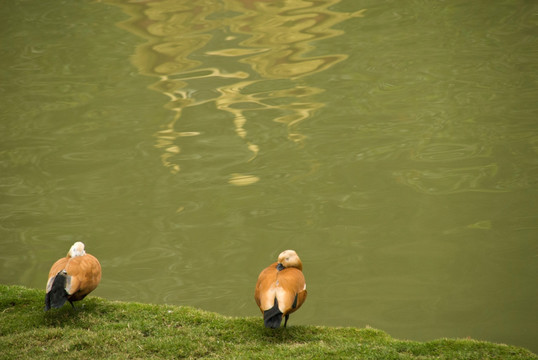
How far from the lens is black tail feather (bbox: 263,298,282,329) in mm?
3311

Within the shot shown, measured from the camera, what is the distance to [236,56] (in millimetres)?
12203

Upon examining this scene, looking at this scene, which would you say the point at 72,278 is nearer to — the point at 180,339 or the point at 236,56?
the point at 180,339

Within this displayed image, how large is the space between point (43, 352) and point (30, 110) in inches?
333

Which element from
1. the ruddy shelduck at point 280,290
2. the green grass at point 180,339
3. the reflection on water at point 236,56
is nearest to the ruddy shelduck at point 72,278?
the green grass at point 180,339

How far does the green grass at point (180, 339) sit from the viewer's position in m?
3.31

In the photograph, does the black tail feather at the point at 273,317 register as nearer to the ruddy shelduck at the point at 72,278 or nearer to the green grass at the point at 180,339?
the green grass at the point at 180,339

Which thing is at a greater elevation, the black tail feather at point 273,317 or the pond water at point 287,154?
the black tail feather at point 273,317

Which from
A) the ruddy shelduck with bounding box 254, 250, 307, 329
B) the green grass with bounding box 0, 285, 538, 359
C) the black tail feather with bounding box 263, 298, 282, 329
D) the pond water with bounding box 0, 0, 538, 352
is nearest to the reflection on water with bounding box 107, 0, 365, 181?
the pond water with bounding box 0, 0, 538, 352

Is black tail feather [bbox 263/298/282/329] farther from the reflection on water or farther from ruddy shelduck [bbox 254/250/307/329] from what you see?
the reflection on water

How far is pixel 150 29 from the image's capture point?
13.0 meters

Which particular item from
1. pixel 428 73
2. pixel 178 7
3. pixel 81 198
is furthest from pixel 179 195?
pixel 178 7

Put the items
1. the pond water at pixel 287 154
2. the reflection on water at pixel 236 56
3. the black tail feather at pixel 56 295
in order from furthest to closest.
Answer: the reflection on water at pixel 236 56, the pond water at pixel 287 154, the black tail feather at pixel 56 295

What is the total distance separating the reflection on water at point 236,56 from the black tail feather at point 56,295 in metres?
6.16

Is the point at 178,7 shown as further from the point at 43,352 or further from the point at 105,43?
the point at 43,352
